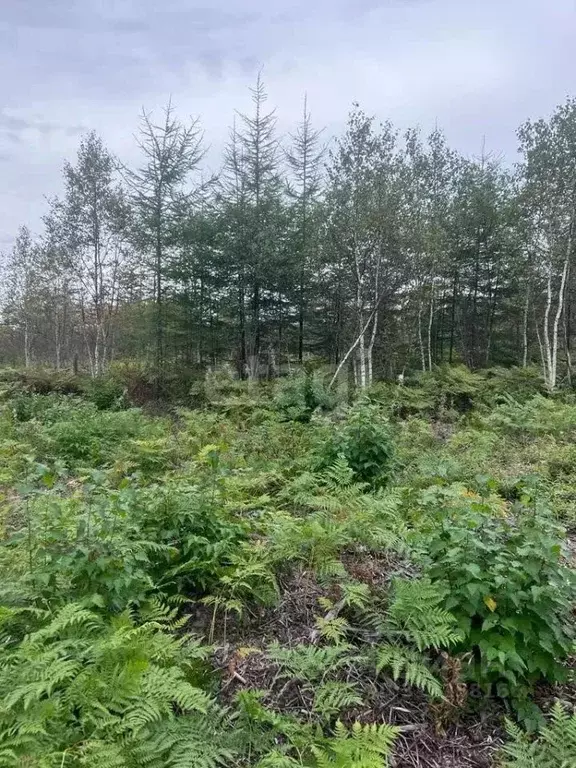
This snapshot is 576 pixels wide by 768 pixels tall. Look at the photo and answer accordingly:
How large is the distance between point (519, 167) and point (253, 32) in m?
10.5

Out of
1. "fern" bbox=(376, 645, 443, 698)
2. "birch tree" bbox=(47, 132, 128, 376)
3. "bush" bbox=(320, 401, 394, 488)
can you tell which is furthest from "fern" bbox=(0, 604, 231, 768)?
"birch tree" bbox=(47, 132, 128, 376)

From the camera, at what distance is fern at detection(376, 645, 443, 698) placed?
1939 millimetres

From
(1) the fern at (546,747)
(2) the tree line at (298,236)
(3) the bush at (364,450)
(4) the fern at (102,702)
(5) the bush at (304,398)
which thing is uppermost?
(2) the tree line at (298,236)

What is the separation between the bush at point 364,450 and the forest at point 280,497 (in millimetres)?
28

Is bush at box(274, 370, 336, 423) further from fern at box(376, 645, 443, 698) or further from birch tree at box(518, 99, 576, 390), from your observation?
birch tree at box(518, 99, 576, 390)

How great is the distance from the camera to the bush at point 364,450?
4.71m

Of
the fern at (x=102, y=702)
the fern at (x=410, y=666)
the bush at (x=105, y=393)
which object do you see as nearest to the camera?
the fern at (x=102, y=702)

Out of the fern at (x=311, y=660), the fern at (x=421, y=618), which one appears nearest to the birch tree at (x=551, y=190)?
the fern at (x=421, y=618)

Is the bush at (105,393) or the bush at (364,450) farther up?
the bush at (105,393)

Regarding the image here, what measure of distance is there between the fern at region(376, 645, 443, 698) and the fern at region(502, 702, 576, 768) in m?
0.31

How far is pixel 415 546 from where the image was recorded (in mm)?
2738

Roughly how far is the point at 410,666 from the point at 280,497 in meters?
2.32

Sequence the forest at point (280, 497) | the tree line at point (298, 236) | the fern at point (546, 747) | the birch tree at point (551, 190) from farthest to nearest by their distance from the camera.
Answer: the tree line at point (298, 236), the birch tree at point (551, 190), the forest at point (280, 497), the fern at point (546, 747)

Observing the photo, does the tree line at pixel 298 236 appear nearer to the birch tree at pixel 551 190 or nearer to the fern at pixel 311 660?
the birch tree at pixel 551 190
